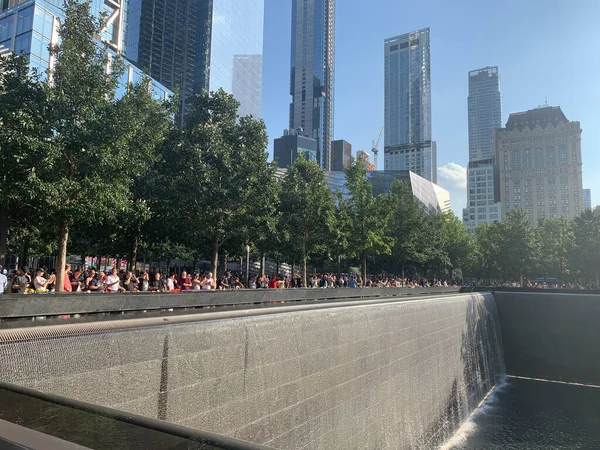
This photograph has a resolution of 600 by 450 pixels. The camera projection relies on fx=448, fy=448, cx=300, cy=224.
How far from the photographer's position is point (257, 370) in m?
6.00

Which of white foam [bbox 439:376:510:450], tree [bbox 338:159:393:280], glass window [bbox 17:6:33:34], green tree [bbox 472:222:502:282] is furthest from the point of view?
green tree [bbox 472:222:502:282]

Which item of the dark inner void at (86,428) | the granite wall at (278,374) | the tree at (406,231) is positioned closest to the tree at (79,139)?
the granite wall at (278,374)

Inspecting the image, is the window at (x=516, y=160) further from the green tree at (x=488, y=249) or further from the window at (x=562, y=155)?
the green tree at (x=488, y=249)

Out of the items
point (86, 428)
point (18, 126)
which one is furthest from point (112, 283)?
point (86, 428)

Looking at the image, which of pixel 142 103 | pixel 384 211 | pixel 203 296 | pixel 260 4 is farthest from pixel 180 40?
pixel 203 296

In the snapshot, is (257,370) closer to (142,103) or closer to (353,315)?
(353,315)

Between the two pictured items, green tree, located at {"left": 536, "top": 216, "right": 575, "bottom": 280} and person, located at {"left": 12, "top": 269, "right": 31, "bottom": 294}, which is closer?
person, located at {"left": 12, "top": 269, "right": 31, "bottom": 294}

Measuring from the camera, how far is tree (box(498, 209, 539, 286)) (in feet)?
162

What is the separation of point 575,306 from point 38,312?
81.9 feet

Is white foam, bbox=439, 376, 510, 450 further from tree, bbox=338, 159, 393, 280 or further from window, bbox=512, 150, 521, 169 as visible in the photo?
window, bbox=512, 150, 521, 169

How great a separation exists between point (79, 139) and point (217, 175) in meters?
7.18

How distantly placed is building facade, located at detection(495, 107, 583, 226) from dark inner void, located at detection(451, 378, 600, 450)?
136654 millimetres

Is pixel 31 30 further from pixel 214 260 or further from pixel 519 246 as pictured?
pixel 519 246

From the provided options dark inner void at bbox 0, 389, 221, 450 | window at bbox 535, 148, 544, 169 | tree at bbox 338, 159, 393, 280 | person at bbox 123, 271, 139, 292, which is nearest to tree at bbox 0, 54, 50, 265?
person at bbox 123, 271, 139, 292
